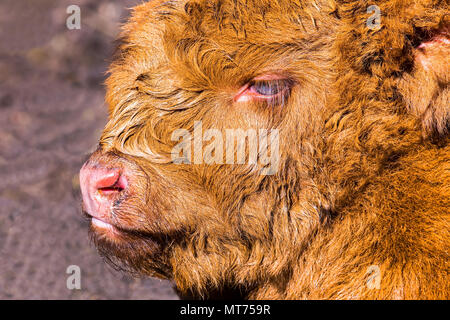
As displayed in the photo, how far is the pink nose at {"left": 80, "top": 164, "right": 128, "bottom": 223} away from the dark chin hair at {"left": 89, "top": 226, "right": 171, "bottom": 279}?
5.9 inches

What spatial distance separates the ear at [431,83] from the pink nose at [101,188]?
5.09ft

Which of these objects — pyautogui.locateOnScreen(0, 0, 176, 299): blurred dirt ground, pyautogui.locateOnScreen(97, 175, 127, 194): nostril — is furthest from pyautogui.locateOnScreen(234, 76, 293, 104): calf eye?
pyautogui.locateOnScreen(0, 0, 176, 299): blurred dirt ground

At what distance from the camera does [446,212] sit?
290 cm

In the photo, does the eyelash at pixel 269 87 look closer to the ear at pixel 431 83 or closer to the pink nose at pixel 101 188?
the ear at pixel 431 83

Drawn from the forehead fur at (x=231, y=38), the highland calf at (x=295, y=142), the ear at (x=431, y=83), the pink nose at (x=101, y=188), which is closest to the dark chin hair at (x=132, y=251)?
the highland calf at (x=295, y=142)

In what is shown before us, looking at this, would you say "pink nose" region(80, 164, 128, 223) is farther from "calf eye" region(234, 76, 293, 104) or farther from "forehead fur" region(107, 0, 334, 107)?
"calf eye" region(234, 76, 293, 104)

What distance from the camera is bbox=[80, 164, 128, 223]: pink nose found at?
2.86 meters

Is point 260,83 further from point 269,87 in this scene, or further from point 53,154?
point 53,154

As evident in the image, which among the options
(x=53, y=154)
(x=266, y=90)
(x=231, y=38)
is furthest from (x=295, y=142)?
(x=53, y=154)

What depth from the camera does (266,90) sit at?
9.56 ft

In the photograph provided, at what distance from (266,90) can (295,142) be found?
315 millimetres

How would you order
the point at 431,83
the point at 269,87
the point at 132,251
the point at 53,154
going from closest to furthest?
the point at 431,83
the point at 269,87
the point at 132,251
the point at 53,154

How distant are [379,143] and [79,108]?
4.42m

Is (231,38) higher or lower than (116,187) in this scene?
higher
